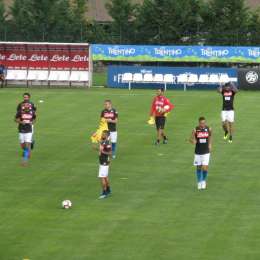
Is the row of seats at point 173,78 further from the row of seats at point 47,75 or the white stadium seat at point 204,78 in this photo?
the row of seats at point 47,75

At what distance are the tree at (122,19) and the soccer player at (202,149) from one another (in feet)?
162

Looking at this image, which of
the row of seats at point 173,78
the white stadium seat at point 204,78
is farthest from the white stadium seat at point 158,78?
the white stadium seat at point 204,78

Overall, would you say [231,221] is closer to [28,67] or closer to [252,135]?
[252,135]

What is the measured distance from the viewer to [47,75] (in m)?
61.3

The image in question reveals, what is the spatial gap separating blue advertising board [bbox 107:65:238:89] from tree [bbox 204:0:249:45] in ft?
49.7

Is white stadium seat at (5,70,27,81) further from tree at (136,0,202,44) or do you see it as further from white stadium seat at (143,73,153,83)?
tree at (136,0,202,44)

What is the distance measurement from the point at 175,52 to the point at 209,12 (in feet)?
43.4

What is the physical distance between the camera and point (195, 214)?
23.9 metres

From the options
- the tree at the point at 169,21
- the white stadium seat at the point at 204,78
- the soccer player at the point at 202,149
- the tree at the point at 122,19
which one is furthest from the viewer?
the tree at the point at 122,19

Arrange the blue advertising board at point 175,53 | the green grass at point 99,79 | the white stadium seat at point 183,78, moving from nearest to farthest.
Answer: the white stadium seat at point 183,78 < the blue advertising board at point 175,53 < the green grass at point 99,79

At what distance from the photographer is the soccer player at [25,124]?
30969 millimetres

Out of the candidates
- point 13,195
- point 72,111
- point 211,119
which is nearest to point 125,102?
point 72,111

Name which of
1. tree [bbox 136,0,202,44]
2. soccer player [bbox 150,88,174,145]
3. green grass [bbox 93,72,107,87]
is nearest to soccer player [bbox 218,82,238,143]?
soccer player [bbox 150,88,174,145]

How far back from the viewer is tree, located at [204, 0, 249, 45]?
243ft
